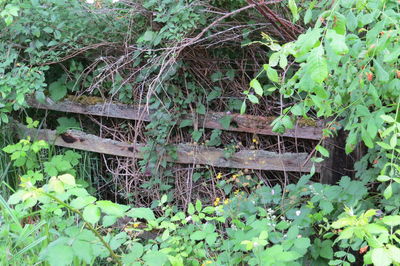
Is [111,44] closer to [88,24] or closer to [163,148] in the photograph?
[88,24]

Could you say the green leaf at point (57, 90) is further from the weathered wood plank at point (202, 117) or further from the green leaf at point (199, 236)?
the green leaf at point (199, 236)

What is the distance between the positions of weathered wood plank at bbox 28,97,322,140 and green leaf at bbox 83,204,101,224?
5.82 feet

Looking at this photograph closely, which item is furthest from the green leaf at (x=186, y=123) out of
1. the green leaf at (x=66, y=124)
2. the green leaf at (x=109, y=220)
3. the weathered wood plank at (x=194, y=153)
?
the green leaf at (x=109, y=220)

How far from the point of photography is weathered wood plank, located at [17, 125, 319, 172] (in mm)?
3392

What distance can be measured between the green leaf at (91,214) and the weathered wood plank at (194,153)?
1977 millimetres

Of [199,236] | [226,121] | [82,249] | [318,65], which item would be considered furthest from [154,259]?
[226,121]

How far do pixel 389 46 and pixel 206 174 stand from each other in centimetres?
217

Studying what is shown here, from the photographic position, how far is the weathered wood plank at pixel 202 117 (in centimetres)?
329

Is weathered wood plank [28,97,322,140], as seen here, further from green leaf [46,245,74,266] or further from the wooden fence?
green leaf [46,245,74,266]

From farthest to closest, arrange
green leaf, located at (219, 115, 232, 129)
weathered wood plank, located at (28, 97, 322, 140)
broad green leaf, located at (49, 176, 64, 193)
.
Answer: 1. green leaf, located at (219, 115, 232, 129)
2. weathered wood plank, located at (28, 97, 322, 140)
3. broad green leaf, located at (49, 176, 64, 193)

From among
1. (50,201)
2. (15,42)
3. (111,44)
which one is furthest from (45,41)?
(50,201)

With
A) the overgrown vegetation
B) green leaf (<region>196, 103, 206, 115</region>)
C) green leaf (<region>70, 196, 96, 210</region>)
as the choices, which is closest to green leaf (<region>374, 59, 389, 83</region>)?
the overgrown vegetation

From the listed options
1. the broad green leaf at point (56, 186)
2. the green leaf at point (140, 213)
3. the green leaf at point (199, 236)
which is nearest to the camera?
the broad green leaf at point (56, 186)

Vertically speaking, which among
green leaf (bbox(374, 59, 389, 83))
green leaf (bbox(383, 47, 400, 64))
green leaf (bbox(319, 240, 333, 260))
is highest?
green leaf (bbox(383, 47, 400, 64))
